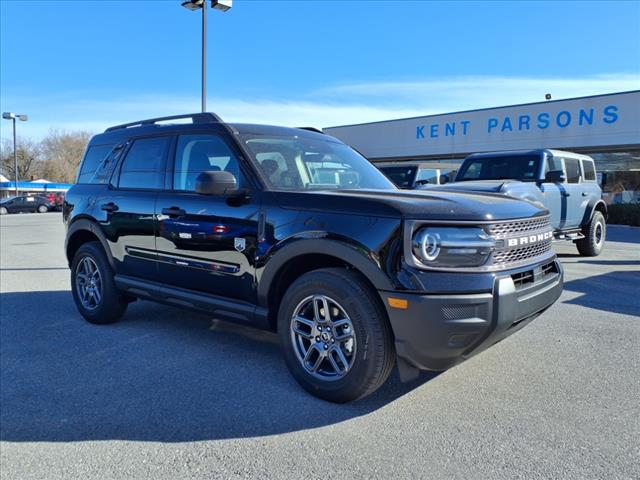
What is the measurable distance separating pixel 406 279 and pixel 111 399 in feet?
7.13

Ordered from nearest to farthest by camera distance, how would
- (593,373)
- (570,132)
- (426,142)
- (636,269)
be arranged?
(593,373) < (636,269) < (570,132) < (426,142)

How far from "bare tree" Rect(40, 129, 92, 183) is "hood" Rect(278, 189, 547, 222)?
295 ft

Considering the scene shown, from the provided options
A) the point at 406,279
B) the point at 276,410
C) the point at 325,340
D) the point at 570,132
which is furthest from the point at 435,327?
the point at 570,132

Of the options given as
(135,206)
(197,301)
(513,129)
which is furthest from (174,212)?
(513,129)

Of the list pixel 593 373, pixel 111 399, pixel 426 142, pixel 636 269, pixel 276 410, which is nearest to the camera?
pixel 276 410

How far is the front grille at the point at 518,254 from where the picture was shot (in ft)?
10.5

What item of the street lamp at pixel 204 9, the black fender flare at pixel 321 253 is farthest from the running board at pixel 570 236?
the street lamp at pixel 204 9

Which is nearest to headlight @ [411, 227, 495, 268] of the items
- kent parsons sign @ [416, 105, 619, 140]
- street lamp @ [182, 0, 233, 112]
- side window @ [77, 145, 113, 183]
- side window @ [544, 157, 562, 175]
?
side window @ [77, 145, 113, 183]

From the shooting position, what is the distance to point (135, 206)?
4.88 metres

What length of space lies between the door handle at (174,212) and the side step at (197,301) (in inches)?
24.8

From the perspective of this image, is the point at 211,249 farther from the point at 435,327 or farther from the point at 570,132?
the point at 570,132

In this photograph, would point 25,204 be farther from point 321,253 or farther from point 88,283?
point 321,253

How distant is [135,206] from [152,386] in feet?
5.93

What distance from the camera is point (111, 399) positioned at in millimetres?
3592
